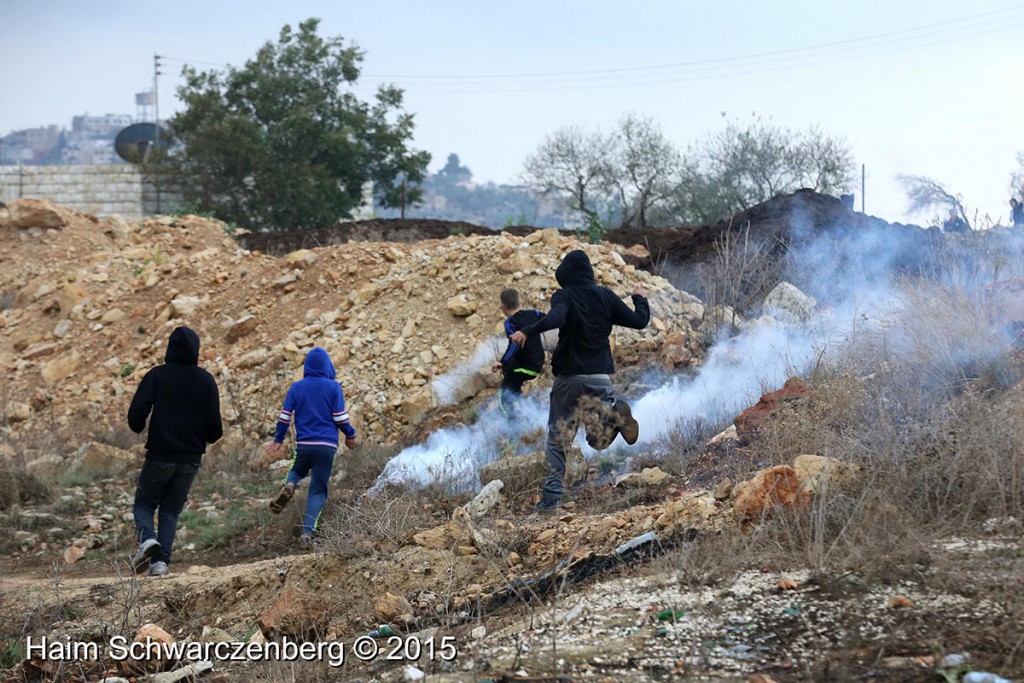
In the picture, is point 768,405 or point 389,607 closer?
point 389,607

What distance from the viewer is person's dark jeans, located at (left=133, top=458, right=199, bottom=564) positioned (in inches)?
290

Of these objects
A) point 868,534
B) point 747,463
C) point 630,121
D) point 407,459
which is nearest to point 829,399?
point 747,463

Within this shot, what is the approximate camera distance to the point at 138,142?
34125 millimetres

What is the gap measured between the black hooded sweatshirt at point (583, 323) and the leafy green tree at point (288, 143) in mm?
22829

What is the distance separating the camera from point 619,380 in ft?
36.2

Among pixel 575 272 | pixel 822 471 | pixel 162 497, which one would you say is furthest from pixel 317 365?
pixel 822 471

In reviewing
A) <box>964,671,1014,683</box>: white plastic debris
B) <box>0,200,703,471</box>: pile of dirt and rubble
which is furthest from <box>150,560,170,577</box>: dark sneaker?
<box>964,671,1014,683</box>: white plastic debris

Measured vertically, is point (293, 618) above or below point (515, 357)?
below

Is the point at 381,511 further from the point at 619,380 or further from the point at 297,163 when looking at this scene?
the point at 297,163

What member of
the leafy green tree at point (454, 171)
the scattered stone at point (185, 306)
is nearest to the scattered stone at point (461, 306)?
the scattered stone at point (185, 306)

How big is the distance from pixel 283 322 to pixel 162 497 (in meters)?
6.73

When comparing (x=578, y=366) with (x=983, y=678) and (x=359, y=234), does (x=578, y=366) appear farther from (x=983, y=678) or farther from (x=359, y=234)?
(x=359, y=234)

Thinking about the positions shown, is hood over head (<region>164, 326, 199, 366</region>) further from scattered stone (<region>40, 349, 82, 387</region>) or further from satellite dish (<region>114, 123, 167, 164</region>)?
satellite dish (<region>114, 123, 167, 164</region>)

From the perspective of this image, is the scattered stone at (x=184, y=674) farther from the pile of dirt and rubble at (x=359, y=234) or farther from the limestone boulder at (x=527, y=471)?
the pile of dirt and rubble at (x=359, y=234)
